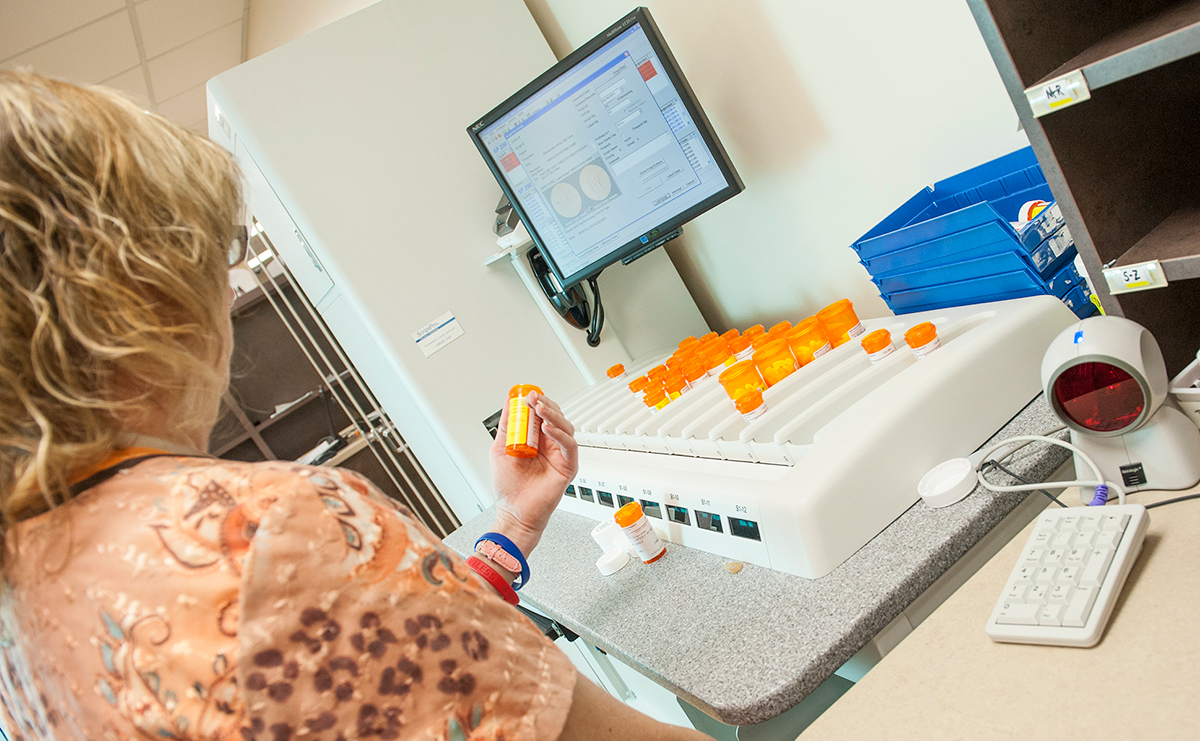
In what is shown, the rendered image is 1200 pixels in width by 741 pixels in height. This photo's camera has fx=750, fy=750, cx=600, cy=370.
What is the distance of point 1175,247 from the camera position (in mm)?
801

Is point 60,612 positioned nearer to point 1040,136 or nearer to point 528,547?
point 528,547

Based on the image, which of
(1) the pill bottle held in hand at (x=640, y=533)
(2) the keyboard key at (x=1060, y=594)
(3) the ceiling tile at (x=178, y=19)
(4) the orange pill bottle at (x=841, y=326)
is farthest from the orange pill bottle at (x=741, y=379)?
(3) the ceiling tile at (x=178, y=19)

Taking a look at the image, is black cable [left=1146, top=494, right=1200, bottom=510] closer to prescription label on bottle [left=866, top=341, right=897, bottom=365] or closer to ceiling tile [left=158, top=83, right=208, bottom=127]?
prescription label on bottle [left=866, top=341, right=897, bottom=365]

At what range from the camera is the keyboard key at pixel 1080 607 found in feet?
2.05

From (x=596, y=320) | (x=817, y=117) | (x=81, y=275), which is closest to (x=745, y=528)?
(x=81, y=275)

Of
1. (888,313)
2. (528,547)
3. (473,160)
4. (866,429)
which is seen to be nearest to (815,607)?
(866,429)

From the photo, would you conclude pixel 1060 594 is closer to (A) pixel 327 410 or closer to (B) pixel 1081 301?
(B) pixel 1081 301

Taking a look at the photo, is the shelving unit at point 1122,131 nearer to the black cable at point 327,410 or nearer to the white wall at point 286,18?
the white wall at point 286,18

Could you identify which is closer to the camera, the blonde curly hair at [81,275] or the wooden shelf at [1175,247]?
the blonde curly hair at [81,275]

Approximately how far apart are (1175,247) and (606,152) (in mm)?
1009

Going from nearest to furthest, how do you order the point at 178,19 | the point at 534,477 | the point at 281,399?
the point at 534,477
the point at 178,19
the point at 281,399

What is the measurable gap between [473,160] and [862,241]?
0.98 metres

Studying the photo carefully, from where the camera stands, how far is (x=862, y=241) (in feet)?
4.20

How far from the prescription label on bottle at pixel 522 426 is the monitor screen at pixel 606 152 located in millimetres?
640
